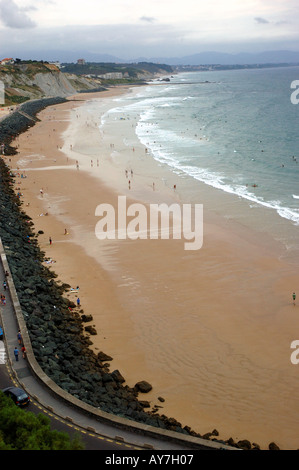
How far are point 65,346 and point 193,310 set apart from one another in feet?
19.2

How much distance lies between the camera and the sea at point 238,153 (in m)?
32.7

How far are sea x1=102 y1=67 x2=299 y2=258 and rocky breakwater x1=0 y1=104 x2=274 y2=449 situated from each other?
43.5ft

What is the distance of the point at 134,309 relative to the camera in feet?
66.9

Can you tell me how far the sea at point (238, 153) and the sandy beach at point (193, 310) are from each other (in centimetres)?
270

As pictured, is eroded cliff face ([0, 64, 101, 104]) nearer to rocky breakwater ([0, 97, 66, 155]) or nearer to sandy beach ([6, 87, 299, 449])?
rocky breakwater ([0, 97, 66, 155])

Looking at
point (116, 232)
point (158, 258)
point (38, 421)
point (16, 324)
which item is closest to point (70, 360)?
point (16, 324)

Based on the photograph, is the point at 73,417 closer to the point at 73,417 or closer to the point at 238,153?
the point at 73,417

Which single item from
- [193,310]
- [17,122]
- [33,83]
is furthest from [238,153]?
[33,83]

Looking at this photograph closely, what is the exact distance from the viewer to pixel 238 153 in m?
51.1

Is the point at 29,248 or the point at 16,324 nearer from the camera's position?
the point at 16,324

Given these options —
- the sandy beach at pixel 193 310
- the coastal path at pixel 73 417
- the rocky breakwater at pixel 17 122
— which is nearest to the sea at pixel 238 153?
the sandy beach at pixel 193 310

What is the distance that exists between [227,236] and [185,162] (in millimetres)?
20465
